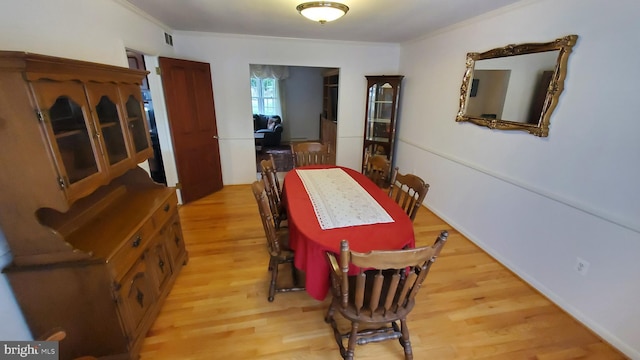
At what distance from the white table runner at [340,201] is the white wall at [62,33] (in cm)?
164

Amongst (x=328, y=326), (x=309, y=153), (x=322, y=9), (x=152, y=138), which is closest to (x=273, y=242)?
(x=328, y=326)

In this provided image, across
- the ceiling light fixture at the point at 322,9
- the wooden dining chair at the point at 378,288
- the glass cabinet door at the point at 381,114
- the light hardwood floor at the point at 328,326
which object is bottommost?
the light hardwood floor at the point at 328,326

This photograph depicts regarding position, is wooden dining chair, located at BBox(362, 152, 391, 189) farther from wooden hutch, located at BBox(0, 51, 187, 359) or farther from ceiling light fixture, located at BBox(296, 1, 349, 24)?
wooden hutch, located at BBox(0, 51, 187, 359)

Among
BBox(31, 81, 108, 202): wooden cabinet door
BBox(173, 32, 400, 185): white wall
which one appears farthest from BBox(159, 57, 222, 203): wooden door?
BBox(31, 81, 108, 202): wooden cabinet door

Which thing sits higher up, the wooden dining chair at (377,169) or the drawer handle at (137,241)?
the wooden dining chair at (377,169)

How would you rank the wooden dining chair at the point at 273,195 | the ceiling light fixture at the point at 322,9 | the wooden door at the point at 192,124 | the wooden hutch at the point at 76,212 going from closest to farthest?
the wooden hutch at the point at 76,212 → the ceiling light fixture at the point at 322,9 → the wooden dining chair at the point at 273,195 → the wooden door at the point at 192,124

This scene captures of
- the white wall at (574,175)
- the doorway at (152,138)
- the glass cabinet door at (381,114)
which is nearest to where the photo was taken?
the white wall at (574,175)

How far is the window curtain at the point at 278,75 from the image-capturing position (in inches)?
275

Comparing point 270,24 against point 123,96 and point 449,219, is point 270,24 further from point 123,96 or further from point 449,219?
point 449,219

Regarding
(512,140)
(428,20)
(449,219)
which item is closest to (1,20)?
(428,20)

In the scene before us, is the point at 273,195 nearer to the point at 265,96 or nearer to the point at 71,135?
the point at 71,135

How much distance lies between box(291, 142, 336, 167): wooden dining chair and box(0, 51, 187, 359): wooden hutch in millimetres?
1681

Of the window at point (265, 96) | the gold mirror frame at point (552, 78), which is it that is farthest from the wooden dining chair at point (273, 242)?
the window at point (265, 96)

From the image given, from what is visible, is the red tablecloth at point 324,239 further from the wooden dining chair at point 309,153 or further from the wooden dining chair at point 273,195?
the wooden dining chair at point 309,153
